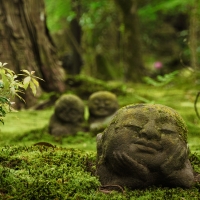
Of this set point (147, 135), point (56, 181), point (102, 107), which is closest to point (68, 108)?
point (102, 107)

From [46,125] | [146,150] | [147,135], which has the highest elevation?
[147,135]

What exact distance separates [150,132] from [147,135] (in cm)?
4

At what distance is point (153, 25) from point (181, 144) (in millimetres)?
17199

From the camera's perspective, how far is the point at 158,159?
302cm

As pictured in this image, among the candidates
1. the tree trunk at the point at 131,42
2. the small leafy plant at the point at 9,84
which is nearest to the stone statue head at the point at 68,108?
the small leafy plant at the point at 9,84

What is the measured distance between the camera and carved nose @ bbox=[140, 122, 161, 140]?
306 cm

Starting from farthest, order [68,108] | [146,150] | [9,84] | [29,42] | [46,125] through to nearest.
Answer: [29,42], [46,125], [68,108], [146,150], [9,84]

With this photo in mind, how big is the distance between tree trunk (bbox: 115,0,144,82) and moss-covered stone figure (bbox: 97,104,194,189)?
333 inches

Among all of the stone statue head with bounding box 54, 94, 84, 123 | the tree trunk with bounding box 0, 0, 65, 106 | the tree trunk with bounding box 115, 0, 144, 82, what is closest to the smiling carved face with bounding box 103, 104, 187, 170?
the stone statue head with bounding box 54, 94, 84, 123

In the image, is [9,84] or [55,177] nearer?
[9,84]

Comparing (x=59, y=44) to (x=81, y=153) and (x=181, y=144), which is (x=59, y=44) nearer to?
(x=81, y=153)

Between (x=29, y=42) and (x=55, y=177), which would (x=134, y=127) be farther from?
(x=29, y=42)

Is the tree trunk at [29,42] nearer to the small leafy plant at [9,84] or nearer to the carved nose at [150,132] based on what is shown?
the small leafy plant at [9,84]

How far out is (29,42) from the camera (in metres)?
8.82
